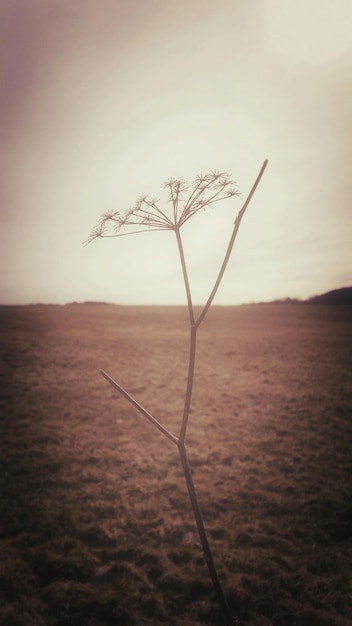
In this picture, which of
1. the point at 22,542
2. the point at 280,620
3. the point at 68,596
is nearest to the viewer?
the point at 280,620

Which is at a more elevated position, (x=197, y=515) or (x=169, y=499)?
(x=197, y=515)

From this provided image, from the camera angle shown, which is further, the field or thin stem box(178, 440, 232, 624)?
the field

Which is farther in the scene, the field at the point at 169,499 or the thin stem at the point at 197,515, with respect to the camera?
the field at the point at 169,499

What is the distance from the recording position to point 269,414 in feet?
34.2

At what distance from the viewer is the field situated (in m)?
3.91

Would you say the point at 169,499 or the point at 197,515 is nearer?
the point at 197,515

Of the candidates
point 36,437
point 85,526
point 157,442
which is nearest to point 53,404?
point 36,437

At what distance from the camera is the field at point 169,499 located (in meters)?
→ 3.91

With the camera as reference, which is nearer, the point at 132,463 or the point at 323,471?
the point at 323,471

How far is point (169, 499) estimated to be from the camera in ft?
20.0

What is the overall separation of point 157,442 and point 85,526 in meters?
3.44

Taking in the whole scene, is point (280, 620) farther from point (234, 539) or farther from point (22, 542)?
point (22, 542)

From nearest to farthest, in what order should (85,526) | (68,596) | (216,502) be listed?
(68,596)
(85,526)
(216,502)

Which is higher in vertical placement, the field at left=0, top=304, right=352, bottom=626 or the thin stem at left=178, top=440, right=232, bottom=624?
the thin stem at left=178, top=440, right=232, bottom=624
